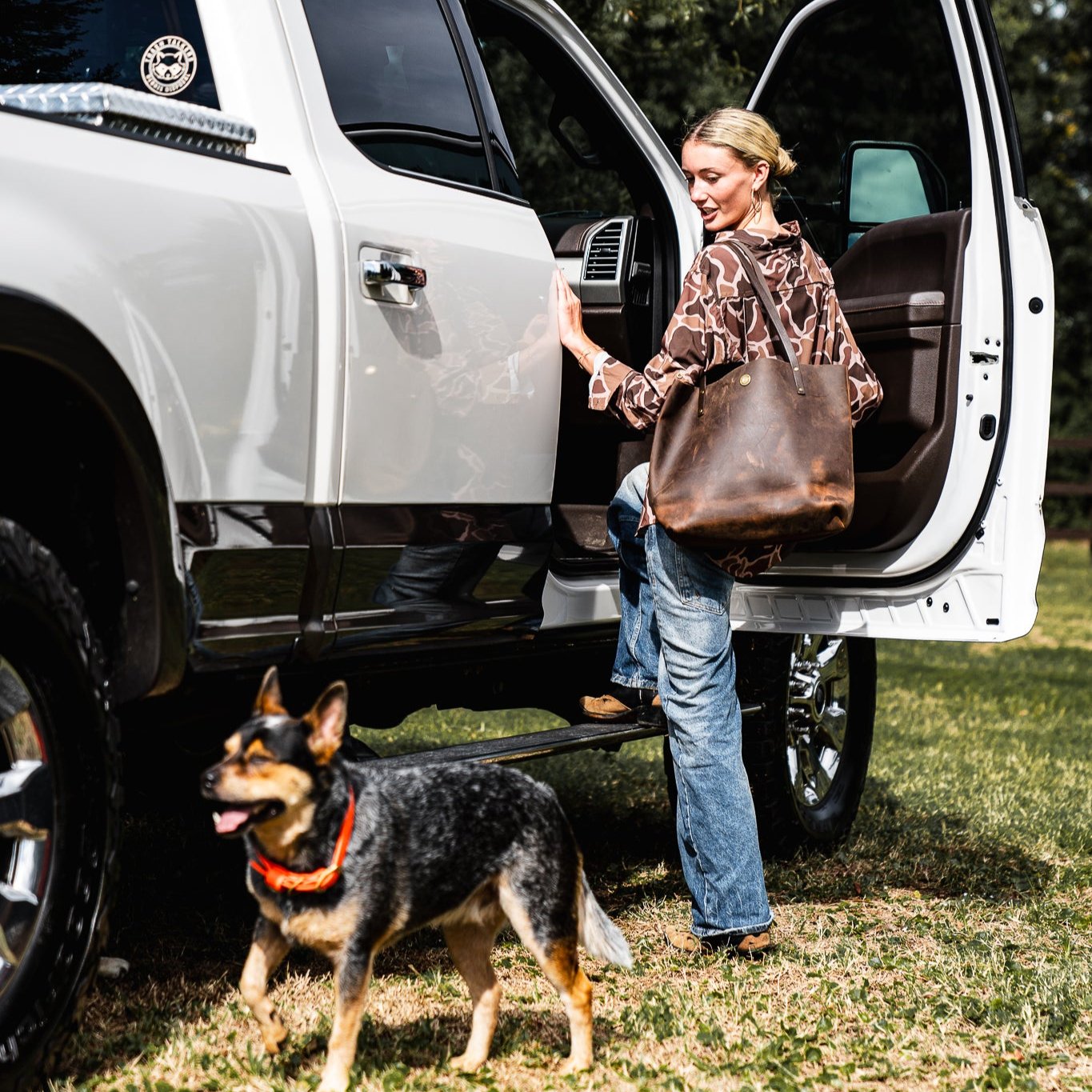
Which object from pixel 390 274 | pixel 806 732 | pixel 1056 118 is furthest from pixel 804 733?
pixel 1056 118


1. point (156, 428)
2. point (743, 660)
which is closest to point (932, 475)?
point (743, 660)

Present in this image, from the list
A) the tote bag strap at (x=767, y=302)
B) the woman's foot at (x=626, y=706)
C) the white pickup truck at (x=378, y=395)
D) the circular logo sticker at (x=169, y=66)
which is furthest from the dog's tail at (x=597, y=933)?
the circular logo sticker at (x=169, y=66)

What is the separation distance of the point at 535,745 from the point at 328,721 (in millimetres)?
1055

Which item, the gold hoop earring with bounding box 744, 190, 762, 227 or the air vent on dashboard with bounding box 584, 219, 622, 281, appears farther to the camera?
the air vent on dashboard with bounding box 584, 219, 622, 281

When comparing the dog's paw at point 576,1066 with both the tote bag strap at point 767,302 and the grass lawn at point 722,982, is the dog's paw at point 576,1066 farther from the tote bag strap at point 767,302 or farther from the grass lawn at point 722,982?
the tote bag strap at point 767,302

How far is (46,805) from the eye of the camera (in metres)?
2.62

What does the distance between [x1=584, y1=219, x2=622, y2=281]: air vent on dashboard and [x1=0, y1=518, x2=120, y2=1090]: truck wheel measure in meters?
2.21

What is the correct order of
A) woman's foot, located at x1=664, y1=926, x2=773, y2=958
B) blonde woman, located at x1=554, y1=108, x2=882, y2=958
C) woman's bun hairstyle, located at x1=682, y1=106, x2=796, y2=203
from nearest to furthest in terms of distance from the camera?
blonde woman, located at x1=554, y1=108, x2=882, y2=958 < woman's bun hairstyle, located at x1=682, y1=106, x2=796, y2=203 < woman's foot, located at x1=664, y1=926, x2=773, y2=958

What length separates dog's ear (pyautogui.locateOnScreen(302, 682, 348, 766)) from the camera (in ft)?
9.02

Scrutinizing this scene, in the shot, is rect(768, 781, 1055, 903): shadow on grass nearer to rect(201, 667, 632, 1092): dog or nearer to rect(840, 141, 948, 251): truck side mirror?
rect(201, 667, 632, 1092): dog

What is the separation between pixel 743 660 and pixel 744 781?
0.82 meters

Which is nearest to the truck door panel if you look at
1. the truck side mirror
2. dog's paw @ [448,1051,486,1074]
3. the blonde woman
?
the blonde woman

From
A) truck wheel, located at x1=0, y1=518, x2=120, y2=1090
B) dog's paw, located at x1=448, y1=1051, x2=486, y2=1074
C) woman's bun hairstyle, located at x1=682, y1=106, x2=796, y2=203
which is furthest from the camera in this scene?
woman's bun hairstyle, located at x1=682, y1=106, x2=796, y2=203

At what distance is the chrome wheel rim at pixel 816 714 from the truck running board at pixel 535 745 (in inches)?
39.9
